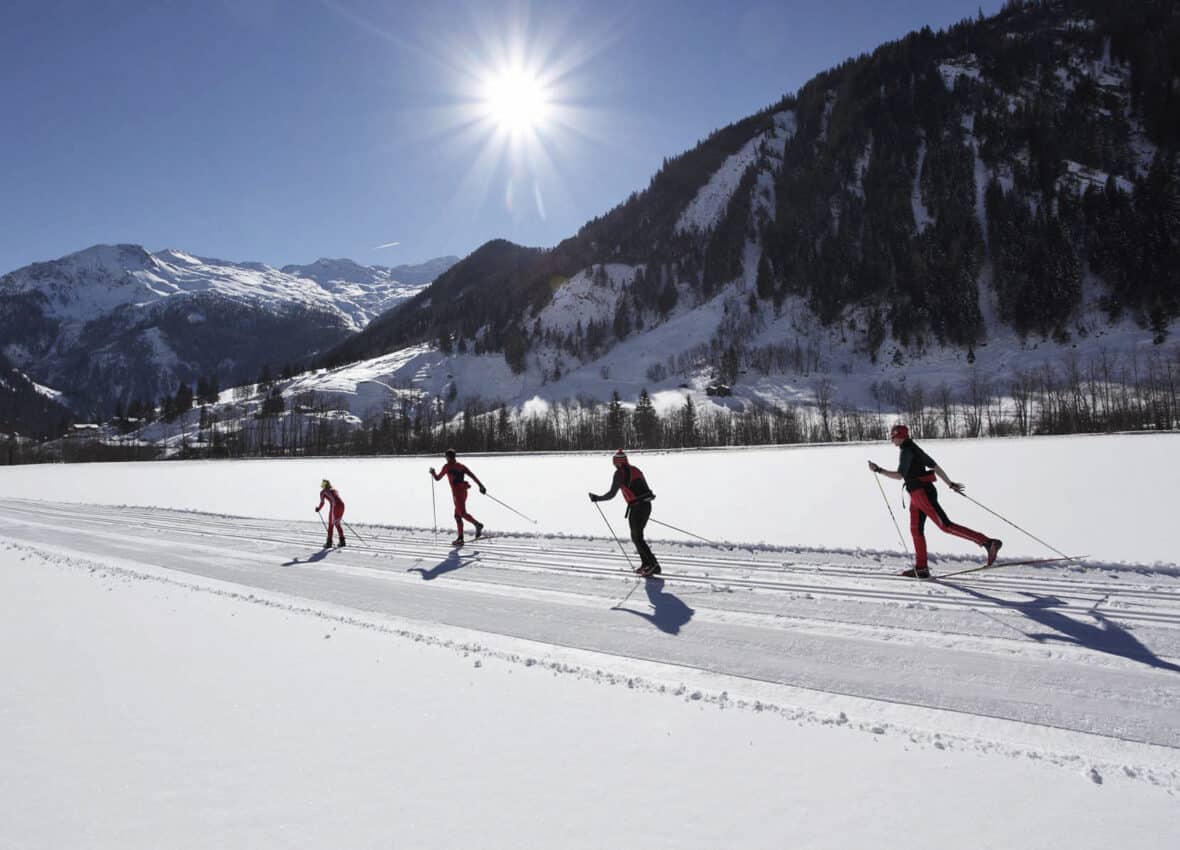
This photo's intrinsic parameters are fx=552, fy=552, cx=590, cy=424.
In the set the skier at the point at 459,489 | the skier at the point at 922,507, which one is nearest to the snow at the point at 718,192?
the skier at the point at 459,489

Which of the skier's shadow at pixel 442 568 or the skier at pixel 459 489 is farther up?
the skier at pixel 459 489

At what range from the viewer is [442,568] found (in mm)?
11117

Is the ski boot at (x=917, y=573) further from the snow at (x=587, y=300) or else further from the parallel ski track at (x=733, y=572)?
the snow at (x=587, y=300)

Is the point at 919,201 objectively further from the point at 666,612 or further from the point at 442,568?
the point at 666,612

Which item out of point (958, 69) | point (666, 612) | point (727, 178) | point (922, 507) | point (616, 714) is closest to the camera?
point (616, 714)

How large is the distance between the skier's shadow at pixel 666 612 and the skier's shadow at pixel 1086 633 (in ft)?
12.4

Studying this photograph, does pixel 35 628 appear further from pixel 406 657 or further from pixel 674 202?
pixel 674 202

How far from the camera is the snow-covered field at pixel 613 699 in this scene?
334 cm

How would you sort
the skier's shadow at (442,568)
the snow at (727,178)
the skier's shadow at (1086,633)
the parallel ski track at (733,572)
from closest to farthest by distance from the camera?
the skier's shadow at (1086,633), the parallel ski track at (733,572), the skier's shadow at (442,568), the snow at (727,178)

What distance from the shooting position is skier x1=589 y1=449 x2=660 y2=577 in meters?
9.70

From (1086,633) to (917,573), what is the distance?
2.58 meters

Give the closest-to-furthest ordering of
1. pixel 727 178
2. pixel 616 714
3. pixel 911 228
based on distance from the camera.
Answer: pixel 616 714 → pixel 911 228 → pixel 727 178

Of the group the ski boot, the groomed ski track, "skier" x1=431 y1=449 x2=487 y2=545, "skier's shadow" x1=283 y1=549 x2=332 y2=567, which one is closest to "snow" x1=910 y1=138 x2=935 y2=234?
"skier" x1=431 y1=449 x2=487 y2=545

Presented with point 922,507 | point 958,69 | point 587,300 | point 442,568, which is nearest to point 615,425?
point 442,568
